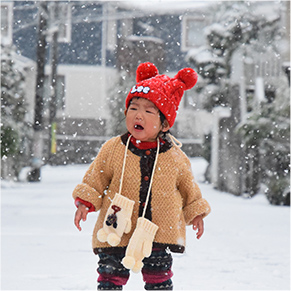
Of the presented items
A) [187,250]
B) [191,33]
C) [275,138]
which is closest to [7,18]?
[191,33]

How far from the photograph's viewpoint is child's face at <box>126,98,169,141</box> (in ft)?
8.65

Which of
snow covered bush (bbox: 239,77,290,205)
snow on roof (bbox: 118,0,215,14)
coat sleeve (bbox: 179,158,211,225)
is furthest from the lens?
snow on roof (bbox: 118,0,215,14)

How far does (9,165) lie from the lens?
11.9 m

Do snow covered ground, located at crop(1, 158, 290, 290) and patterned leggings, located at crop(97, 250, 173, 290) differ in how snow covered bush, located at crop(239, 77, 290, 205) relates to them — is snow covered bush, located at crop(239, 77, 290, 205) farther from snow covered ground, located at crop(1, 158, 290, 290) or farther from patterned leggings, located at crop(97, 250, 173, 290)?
patterned leggings, located at crop(97, 250, 173, 290)

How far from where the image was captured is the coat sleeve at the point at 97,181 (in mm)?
2674

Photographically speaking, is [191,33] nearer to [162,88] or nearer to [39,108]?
[39,108]

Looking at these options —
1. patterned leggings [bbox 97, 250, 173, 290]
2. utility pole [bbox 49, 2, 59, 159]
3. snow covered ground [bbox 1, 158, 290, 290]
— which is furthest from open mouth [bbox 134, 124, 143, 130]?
utility pole [bbox 49, 2, 59, 159]

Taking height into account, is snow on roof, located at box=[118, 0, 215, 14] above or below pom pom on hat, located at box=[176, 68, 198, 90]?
above

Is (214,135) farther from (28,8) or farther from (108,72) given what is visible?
(28,8)

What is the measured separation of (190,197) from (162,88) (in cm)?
62

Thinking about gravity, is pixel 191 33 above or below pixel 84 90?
above

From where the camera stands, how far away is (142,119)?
8.63ft

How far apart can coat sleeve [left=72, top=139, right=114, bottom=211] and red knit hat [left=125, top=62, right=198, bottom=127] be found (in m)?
0.31

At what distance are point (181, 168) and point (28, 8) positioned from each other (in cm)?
1911
